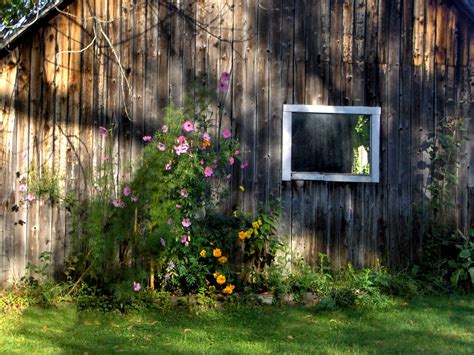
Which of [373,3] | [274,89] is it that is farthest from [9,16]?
[373,3]

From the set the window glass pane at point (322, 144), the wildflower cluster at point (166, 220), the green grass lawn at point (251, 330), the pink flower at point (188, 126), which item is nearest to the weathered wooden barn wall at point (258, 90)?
the window glass pane at point (322, 144)

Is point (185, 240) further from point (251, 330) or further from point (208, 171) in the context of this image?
point (251, 330)

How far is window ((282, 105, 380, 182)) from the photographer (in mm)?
9758

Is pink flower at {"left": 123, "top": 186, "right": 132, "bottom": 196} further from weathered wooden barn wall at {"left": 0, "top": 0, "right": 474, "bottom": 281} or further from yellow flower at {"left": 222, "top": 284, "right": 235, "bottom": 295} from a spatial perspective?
yellow flower at {"left": 222, "top": 284, "right": 235, "bottom": 295}

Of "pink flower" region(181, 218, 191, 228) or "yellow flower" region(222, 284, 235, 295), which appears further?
"yellow flower" region(222, 284, 235, 295)

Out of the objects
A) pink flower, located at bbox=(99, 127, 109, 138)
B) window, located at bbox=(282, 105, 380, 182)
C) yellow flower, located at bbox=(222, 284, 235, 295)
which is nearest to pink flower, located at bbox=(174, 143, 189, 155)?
pink flower, located at bbox=(99, 127, 109, 138)

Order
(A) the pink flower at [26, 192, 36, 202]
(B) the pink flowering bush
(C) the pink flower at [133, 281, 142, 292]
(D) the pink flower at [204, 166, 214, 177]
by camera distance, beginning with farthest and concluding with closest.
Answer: (A) the pink flower at [26, 192, 36, 202], (D) the pink flower at [204, 166, 214, 177], (B) the pink flowering bush, (C) the pink flower at [133, 281, 142, 292]

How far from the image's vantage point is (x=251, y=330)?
Answer: 25.0 ft

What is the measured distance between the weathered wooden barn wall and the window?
0.13 meters

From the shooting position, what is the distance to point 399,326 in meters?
7.77

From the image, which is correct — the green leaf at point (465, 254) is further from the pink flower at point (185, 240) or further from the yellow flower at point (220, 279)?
the pink flower at point (185, 240)

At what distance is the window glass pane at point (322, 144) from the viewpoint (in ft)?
32.2

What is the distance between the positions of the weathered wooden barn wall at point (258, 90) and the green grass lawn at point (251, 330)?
4.53 ft

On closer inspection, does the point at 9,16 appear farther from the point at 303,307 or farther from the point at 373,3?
the point at 303,307
